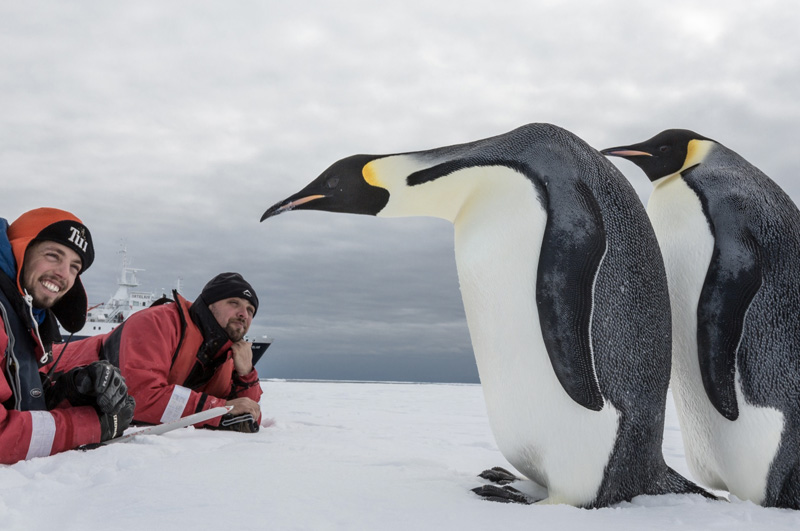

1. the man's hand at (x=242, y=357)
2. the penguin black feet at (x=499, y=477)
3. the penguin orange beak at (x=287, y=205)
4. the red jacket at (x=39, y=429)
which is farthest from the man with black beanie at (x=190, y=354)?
the penguin black feet at (x=499, y=477)

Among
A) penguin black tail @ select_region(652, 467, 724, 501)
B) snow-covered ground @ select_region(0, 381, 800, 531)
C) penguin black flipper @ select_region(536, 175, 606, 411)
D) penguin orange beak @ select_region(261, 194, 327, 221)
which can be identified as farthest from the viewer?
penguin orange beak @ select_region(261, 194, 327, 221)

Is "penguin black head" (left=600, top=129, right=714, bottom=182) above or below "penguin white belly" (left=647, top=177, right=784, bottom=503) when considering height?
above

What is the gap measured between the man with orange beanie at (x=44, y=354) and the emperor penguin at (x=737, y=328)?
1858mm

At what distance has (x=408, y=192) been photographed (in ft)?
5.72

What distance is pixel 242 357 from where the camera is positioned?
3086mm

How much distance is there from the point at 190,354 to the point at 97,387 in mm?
1067

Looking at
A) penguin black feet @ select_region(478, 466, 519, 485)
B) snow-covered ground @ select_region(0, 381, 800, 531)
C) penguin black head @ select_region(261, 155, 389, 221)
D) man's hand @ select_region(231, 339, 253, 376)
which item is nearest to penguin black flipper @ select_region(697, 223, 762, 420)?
Answer: snow-covered ground @ select_region(0, 381, 800, 531)

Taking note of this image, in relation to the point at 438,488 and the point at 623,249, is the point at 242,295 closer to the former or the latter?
the point at 438,488

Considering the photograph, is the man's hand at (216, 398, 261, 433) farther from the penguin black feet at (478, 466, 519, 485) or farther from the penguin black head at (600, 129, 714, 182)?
the penguin black head at (600, 129, 714, 182)

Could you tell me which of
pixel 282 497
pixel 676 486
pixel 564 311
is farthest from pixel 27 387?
pixel 676 486

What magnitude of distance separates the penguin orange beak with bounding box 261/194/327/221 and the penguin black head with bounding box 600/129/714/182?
3.67 ft

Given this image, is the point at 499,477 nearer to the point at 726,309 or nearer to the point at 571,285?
the point at 571,285

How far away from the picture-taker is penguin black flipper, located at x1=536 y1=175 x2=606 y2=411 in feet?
4.62

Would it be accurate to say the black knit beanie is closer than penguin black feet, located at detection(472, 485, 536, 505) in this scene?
No
